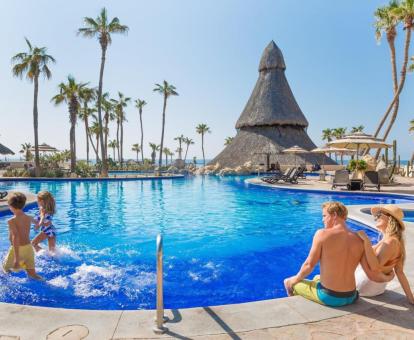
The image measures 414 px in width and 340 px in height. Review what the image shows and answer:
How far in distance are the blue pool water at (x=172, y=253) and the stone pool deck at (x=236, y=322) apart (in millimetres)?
1635

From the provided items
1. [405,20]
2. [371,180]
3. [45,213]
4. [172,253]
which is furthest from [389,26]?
[45,213]

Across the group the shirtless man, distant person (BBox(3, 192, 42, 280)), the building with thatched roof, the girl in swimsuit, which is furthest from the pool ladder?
the building with thatched roof

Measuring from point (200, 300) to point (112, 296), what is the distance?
4.60 feet

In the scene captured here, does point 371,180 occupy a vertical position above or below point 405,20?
below

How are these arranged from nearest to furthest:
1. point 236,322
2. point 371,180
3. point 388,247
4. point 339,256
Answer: point 236,322, point 339,256, point 388,247, point 371,180

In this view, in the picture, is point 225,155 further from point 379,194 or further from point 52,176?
point 379,194

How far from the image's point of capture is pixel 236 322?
125 inches

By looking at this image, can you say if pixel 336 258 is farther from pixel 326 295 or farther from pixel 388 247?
pixel 388 247

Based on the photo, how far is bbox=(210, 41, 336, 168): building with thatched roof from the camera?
46906 millimetres

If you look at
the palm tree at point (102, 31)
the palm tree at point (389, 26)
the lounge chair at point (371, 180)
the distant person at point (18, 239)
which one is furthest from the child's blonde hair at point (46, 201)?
the palm tree at point (389, 26)

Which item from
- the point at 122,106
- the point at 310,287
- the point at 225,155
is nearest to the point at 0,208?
the point at 310,287

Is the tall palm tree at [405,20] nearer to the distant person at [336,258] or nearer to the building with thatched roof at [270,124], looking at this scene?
the building with thatched roof at [270,124]

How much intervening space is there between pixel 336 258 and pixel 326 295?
455 mm

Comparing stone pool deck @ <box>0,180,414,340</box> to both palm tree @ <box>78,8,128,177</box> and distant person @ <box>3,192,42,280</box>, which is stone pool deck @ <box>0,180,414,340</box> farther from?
palm tree @ <box>78,8,128,177</box>
